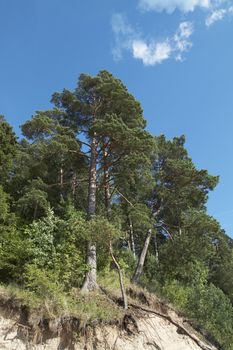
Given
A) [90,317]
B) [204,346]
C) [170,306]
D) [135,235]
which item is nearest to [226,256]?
[135,235]

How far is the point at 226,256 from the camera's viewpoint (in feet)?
106

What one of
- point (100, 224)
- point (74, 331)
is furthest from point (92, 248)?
point (74, 331)

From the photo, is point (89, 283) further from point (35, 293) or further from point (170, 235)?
point (170, 235)

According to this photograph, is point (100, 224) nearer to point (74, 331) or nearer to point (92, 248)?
point (92, 248)

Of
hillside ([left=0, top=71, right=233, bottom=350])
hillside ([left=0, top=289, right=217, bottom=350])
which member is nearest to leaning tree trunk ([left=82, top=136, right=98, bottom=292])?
hillside ([left=0, top=71, right=233, bottom=350])

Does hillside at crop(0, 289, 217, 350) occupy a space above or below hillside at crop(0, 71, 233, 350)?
below

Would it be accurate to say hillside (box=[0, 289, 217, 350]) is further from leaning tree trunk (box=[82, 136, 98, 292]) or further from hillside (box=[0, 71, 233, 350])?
leaning tree trunk (box=[82, 136, 98, 292])

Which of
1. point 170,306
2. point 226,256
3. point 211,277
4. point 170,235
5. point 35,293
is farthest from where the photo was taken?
point 211,277

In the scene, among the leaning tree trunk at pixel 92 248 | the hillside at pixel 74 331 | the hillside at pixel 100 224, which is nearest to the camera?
the hillside at pixel 74 331

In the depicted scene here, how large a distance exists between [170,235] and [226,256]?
11839 mm

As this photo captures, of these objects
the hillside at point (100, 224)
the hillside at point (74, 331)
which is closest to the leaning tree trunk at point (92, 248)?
the hillside at point (100, 224)

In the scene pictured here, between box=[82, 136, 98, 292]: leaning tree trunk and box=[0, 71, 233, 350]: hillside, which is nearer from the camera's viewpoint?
box=[0, 71, 233, 350]: hillside

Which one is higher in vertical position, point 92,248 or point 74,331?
point 92,248

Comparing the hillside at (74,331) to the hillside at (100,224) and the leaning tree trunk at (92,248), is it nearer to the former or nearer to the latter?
the hillside at (100,224)
